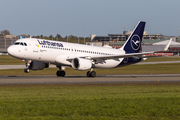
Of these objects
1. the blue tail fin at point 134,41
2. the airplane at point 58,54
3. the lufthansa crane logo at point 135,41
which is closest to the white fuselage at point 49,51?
the airplane at point 58,54

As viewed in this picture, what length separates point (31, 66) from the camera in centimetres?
4084

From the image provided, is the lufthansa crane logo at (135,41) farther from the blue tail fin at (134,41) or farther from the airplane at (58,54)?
the airplane at (58,54)

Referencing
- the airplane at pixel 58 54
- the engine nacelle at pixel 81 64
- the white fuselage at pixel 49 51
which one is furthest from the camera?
the engine nacelle at pixel 81 64

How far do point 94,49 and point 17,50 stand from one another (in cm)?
1265

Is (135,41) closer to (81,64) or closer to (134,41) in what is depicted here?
(134,41)

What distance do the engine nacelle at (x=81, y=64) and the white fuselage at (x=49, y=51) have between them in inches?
41.0

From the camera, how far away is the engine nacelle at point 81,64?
38.8m

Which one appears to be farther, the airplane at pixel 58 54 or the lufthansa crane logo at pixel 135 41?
the lufthansa crane logo at pixel 135 41

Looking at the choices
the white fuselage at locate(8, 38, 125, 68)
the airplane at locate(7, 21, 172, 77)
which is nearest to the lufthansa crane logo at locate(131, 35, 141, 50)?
the airplane at locate(7, 21, 172, 77)

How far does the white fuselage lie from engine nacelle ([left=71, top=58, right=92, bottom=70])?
3.42ft

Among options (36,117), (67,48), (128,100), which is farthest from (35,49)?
(36,117)

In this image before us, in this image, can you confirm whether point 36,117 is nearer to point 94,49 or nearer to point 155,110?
point 155,110

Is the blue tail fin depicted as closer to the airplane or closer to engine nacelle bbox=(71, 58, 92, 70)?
the airplane

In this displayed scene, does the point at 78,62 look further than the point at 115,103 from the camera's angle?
Yes
